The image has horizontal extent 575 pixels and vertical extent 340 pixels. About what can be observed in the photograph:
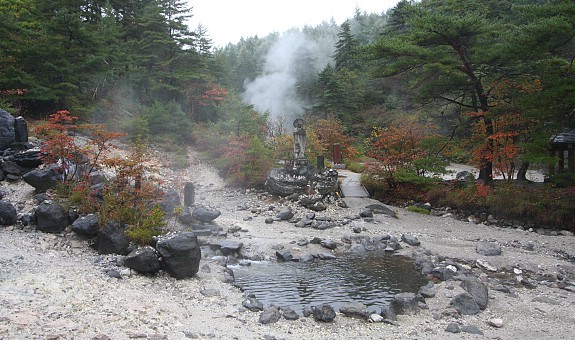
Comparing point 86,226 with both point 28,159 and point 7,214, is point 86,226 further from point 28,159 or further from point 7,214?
point 28,159

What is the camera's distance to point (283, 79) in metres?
39.8

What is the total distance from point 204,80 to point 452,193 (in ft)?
61.2

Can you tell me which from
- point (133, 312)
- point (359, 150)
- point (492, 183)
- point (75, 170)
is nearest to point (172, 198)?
point (75, 170)

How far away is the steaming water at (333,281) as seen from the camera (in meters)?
7.55

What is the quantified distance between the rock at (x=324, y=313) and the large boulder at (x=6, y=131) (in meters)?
11.8

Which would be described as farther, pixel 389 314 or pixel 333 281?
pixel 333 281

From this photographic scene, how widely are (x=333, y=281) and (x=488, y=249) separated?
4695 mm

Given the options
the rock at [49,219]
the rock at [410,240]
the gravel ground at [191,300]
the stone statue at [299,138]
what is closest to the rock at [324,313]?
the gravel ground at [191,300]

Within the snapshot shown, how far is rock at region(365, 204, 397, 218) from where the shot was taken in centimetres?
1469

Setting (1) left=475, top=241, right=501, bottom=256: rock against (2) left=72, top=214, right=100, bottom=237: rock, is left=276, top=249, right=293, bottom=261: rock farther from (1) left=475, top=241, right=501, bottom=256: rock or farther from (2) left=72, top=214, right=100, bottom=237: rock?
(1) left=475, top=241, right=501, bottom=256: rock

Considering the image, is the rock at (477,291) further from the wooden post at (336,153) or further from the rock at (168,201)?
the wooden post at (336,153)

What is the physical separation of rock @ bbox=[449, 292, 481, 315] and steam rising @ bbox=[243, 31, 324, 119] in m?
26.0

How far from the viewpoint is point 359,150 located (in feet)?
84.6

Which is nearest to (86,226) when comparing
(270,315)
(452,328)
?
(270,315)
